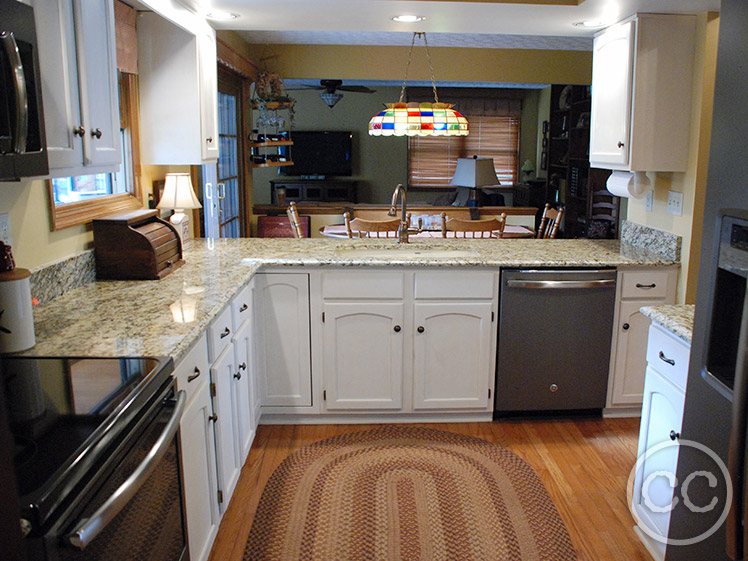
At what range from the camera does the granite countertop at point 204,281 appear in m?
1.78

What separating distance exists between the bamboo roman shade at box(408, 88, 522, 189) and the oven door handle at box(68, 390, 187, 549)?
9.26 m

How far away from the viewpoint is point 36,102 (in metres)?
1.45

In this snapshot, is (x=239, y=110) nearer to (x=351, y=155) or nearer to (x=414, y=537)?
(x=414, y=537)

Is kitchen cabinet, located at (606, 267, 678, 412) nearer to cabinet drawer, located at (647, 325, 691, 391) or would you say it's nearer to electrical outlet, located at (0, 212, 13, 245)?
cabinet drawer, located at (647, 325, 691, 391)

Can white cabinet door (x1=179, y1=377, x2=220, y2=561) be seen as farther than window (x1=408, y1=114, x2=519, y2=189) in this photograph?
No

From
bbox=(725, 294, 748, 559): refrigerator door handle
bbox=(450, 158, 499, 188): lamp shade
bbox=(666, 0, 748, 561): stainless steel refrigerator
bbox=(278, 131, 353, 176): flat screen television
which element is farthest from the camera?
bbox=(278, 131, 353, 176): flat screen television

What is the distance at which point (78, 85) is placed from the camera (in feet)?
6.07

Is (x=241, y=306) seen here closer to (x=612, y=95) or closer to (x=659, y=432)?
(x=659, y=432)

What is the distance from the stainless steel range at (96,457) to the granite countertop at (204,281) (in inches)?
6.6

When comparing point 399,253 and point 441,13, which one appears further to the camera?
point 399,253

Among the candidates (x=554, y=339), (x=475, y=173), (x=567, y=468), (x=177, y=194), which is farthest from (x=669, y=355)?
(x=475, y=173)

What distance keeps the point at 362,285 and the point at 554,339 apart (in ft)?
3.24

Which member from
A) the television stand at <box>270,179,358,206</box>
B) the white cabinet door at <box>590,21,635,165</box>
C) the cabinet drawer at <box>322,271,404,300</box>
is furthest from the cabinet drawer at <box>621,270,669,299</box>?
the television stand at <box>270,179,358,206</box>

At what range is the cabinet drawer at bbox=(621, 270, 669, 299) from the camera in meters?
3.12
